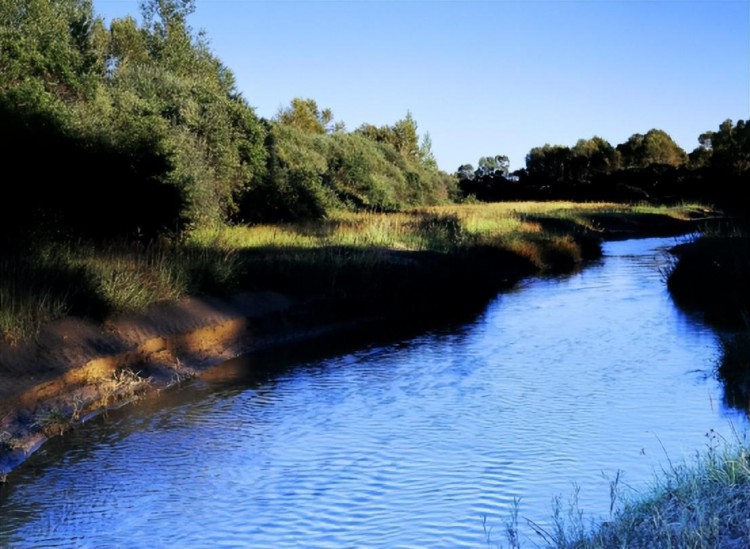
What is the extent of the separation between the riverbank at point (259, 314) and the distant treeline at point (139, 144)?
7.74 feet

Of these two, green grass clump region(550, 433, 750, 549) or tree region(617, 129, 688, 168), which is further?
tree region(617, 129, 688, 168)

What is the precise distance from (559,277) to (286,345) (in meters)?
13.6

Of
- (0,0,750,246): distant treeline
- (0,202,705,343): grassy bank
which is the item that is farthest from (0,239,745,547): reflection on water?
(0,0,750,246): distant treeline

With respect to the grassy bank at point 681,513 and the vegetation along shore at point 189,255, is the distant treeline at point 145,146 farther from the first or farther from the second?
the grassy bank at point 681,513

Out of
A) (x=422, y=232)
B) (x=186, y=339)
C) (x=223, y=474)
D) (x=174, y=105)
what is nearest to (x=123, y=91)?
(x=174, y=105)

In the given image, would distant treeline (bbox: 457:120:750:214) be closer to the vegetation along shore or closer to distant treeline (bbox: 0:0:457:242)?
distant treeline (bbox: 0:0:457:242)

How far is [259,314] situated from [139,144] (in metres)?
5.75

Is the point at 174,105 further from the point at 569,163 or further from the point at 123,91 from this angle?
the point at 569,163

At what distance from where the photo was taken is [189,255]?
57.4 ft

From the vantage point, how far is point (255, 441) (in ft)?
32.3

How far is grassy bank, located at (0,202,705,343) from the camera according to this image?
12.8 meters

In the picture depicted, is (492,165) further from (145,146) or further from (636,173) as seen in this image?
(145,146)

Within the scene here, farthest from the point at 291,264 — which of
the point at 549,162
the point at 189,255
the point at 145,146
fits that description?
the point at 549,162

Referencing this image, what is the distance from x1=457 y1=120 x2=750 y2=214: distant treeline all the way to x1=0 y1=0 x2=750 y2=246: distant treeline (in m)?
6.51
